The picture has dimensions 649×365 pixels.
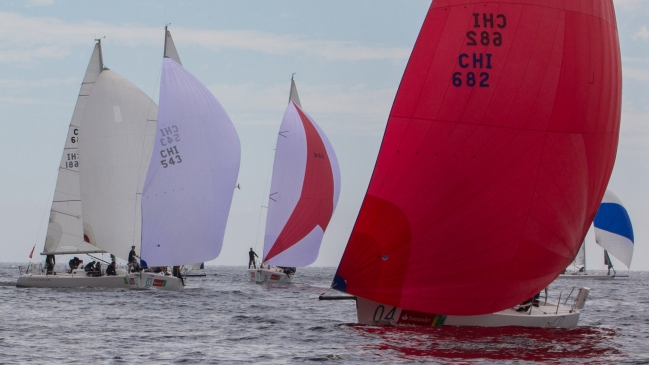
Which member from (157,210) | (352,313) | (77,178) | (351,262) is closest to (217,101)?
(157,210)

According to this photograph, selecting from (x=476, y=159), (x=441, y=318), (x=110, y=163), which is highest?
(x=110, y=163)

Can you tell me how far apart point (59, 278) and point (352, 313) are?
14.3 m

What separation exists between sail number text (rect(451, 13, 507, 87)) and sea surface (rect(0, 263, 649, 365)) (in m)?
4.82

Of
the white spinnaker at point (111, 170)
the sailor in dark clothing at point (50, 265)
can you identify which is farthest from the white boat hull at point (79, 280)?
the white spinnaker at point (111, 170)

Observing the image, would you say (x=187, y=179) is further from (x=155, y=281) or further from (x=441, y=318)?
(x=441, y=318)

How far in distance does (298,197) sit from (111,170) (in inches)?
381

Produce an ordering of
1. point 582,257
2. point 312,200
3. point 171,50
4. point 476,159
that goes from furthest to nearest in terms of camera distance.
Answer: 1. point 582,257
2. point 312,200
3. point 171,50
4. point 476,159

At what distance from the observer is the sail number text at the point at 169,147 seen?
109 feet

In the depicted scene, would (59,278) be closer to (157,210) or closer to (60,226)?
(60,226)

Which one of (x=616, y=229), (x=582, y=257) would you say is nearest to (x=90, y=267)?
(x=616, y=229)

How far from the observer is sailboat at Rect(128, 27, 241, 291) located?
3312cm

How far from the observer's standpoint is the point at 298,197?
148 ft

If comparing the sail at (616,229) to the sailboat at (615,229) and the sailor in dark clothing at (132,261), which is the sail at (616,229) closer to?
the sailboat at (615,229)

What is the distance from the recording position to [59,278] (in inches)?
1443
